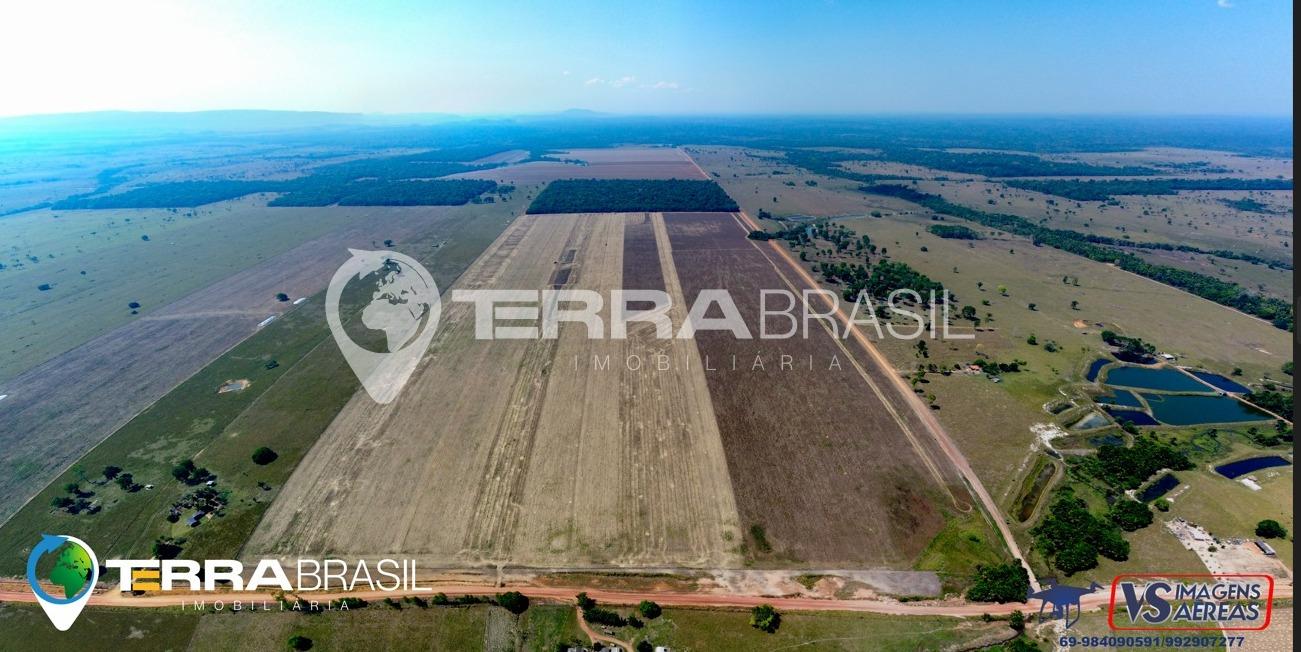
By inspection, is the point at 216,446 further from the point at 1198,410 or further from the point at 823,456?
the point at 1198,410

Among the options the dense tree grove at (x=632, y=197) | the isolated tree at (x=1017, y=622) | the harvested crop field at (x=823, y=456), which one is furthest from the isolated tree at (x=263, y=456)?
the dense tree grove at (x=632, y=197)

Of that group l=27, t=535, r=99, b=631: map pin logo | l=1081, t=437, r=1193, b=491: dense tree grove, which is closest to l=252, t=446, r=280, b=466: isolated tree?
l=27, t=535, r=99, b=631: map pin logo

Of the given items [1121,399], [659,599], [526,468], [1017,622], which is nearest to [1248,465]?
[1121,399]

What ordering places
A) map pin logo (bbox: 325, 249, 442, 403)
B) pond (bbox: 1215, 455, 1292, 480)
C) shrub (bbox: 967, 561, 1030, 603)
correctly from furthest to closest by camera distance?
map pin logo (bbox: 325, 249, 442, 403)
pond (bbox: 1215, 455, 1292, 480)
shrub (bbox: 967, 561, 1030, 603)

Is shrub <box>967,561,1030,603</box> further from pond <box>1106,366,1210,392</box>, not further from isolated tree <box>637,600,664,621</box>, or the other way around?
pond <box>1106,366,1210,392</box>

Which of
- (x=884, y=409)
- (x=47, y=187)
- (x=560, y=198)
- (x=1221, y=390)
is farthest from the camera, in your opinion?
(x=47, y=187)

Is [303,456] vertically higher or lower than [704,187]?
lower

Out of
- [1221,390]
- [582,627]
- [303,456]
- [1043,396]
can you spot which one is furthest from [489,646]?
[1221,390]

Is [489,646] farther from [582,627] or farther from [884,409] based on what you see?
[884,409]
